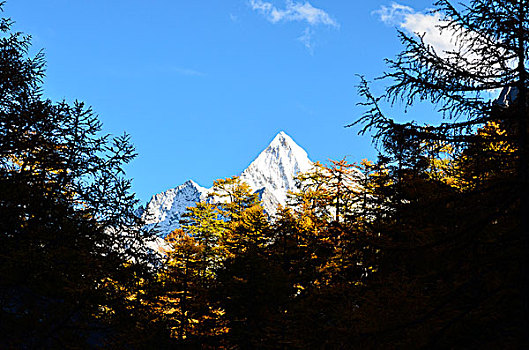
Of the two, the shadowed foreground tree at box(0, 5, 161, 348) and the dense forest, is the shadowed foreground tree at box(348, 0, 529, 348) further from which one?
the shadowed foreground tree at box(0, 5, 161, 348)

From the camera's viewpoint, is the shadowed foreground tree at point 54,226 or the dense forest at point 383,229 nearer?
the dense forest at point 383,229

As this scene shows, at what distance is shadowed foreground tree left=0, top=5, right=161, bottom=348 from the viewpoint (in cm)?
815

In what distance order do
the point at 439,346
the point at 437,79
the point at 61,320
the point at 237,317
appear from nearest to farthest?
the point at 439,346 → the point at 437,79 → the point at 61,320 → the point at 237,317

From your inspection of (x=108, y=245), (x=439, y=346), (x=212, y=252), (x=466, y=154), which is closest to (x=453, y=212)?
(x=466, y=154)

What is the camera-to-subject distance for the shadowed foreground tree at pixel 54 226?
26.7 feet

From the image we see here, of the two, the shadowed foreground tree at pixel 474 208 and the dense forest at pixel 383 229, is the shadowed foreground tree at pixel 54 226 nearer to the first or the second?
the dense forest at pixel 383 229

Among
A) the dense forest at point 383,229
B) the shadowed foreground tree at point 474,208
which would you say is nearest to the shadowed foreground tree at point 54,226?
the dense forest at point 383,229

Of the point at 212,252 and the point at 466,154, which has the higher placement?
the point at 212,252

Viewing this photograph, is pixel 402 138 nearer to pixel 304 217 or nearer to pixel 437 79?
pixel 437 79

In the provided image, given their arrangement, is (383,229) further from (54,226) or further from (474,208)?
(54,226)

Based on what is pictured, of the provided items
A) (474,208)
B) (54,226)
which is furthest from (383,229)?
(54,226)

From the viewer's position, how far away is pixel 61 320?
9.32 meters

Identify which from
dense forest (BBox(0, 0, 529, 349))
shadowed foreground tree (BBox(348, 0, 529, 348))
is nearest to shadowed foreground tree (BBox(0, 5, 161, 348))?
dense forest (BBox(0, 0, 529, 349))

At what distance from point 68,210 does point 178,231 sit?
19.3 metres
